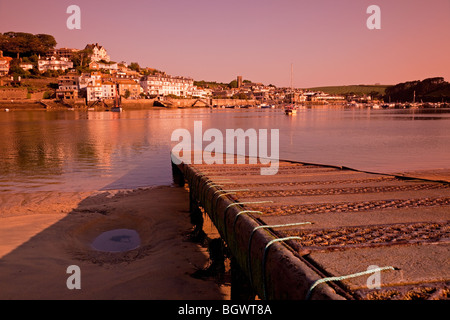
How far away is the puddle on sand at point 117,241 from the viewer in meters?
Answer: 6.49

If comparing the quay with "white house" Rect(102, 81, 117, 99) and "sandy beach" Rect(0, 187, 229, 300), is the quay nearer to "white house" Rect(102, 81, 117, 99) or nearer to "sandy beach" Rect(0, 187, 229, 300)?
"sandy beach" Rect(0, 187, 229, 300)

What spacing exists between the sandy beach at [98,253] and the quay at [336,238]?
4.17 feet

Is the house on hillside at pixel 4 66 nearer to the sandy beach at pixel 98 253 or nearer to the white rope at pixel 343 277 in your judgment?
the sandy beach at pixel 98 253

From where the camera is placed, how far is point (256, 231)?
10.2 feet

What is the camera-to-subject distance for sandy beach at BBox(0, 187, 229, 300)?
15.5ft

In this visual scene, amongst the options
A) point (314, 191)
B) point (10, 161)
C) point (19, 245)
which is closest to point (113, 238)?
point (19, 245)

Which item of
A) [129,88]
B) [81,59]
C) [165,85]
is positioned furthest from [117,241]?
[81,59]

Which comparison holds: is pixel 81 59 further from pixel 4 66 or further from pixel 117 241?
pixel 117 241

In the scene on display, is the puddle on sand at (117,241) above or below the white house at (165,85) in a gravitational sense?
below

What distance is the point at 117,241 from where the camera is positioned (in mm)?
6879

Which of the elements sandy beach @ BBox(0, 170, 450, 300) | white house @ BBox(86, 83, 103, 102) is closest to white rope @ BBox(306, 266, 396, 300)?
sandy beach @ BBox(0, 170, 450, 300)

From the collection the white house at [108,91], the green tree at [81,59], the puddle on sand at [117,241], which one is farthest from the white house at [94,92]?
the puddle on sand at [117,241]
